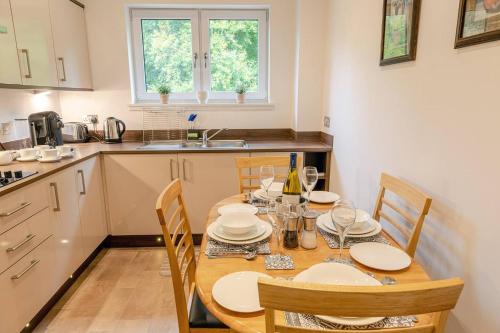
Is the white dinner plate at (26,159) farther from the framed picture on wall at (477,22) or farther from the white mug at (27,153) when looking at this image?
the framed picture on wall at (477,22)

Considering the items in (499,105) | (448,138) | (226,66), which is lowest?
(448,138)

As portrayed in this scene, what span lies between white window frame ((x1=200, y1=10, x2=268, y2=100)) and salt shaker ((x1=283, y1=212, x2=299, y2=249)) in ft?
7.17

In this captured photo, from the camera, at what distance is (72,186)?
2.13 metres

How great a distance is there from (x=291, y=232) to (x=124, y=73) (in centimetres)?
247

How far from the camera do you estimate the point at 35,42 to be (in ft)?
6.99

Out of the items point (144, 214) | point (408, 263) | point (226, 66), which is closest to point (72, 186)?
point (144, 214)

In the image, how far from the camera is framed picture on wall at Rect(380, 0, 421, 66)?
145cm

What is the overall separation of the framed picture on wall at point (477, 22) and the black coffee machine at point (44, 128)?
101 inches

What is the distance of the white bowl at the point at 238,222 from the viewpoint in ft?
3.95

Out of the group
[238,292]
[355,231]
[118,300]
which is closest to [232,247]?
[238,292]

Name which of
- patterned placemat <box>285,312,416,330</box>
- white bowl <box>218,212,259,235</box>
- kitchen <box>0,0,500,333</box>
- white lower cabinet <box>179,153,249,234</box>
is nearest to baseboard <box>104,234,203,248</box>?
kitchen <box>0,0,500,333</box>

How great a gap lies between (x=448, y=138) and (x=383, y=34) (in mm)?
779

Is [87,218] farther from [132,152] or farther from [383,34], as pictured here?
[383,34]

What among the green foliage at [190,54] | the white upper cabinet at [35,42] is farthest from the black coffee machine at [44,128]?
the green foliage at [190,54]
